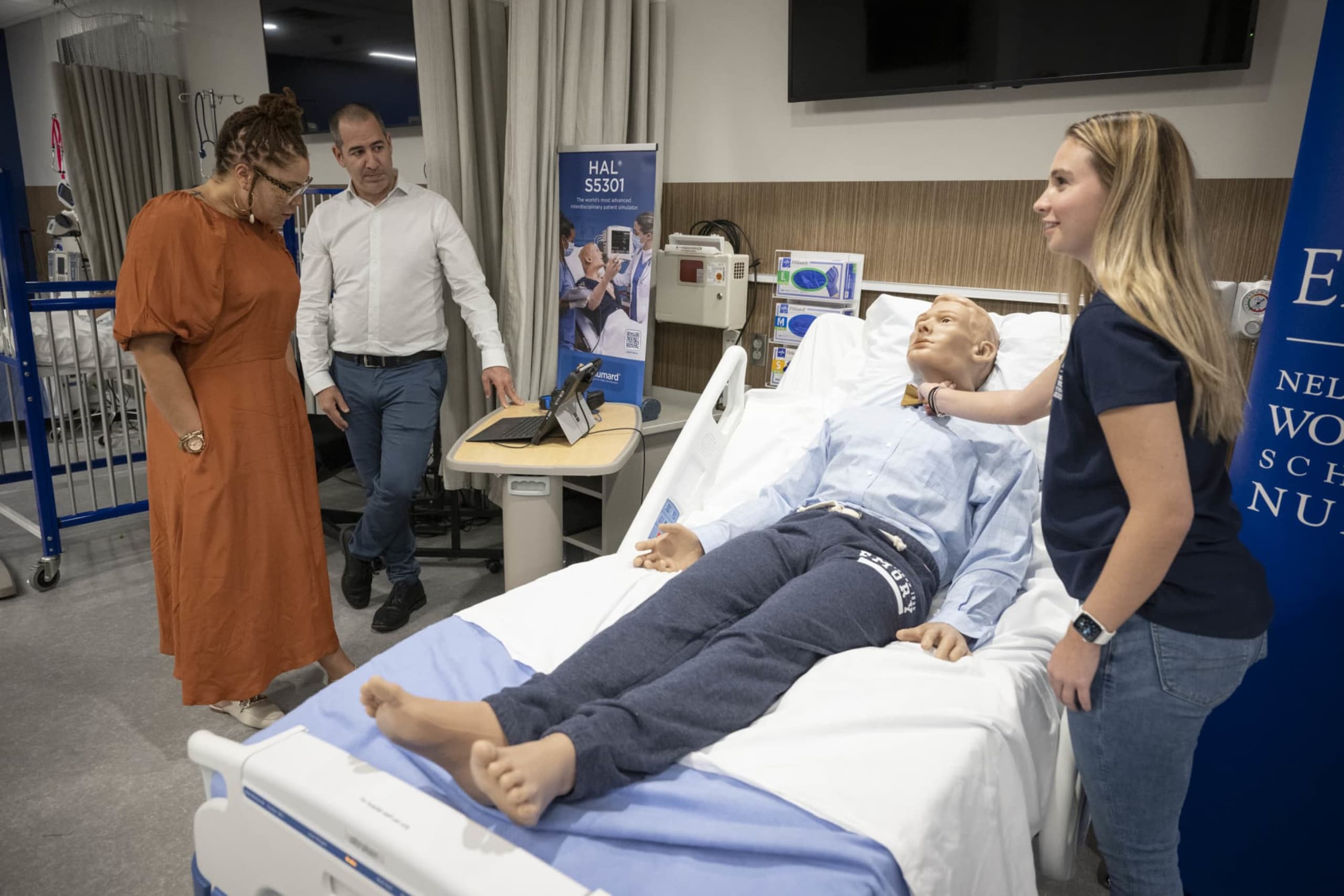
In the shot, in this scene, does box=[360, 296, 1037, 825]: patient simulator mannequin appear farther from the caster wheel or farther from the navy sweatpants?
the caster wheel

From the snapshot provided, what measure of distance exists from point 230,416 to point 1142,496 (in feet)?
6.25

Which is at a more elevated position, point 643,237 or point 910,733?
point 643,237

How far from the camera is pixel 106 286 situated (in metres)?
3.57

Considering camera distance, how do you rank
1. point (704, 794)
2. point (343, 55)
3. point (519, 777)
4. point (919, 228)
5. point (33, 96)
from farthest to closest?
point (33, 96)
point (343, 55)
point (919, 228)
point (704, 794)
point (519, 777)

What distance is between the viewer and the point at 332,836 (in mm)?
1084

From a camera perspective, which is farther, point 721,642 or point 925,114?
point 925,114

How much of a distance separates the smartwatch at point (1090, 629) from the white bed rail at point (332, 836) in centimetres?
73

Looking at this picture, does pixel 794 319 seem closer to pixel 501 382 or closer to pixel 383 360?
pixel 501 382

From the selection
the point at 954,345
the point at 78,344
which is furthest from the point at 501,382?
the point at 78,344

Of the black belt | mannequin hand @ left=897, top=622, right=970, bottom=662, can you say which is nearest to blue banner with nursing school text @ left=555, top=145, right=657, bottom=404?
the black belt

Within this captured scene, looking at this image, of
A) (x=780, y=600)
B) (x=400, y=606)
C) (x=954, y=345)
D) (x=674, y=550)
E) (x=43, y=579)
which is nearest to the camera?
(x=780, y=600)

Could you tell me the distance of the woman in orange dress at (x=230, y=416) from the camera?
1887 millimetres

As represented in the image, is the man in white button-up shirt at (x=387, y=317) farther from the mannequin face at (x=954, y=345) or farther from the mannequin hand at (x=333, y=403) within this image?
the mannequin face at (x=954, y=345)

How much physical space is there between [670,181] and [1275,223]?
6.75 feet
